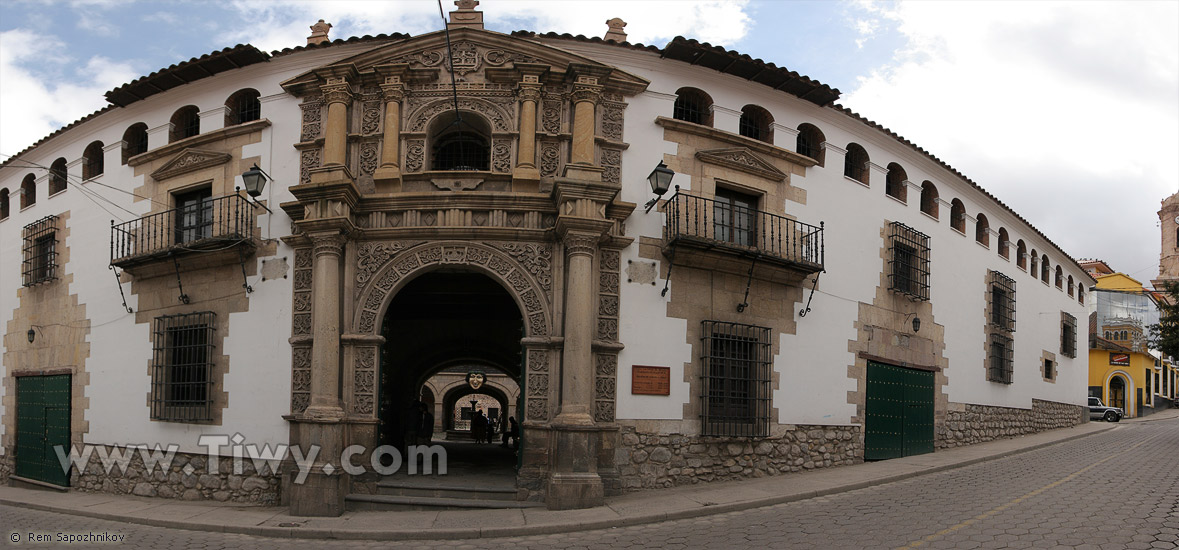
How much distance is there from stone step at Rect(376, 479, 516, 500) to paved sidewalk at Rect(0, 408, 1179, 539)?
40cm

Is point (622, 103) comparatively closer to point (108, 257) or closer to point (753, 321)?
point (753, 321)

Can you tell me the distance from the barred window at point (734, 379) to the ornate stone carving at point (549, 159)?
3.25 m

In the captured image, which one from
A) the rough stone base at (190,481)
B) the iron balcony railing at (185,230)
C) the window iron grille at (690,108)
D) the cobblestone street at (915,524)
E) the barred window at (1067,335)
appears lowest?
the rough stone base at (190,481)

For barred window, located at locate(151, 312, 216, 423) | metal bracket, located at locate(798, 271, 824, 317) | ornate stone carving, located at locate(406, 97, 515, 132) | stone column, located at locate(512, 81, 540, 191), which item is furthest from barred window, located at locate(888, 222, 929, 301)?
barred window, located at locate(151, 312, 216, 423)

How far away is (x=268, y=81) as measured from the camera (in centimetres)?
1308

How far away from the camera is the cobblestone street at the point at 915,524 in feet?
27.0

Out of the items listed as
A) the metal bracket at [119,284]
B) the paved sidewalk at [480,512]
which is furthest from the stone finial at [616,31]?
the metal bracket at [119,284]

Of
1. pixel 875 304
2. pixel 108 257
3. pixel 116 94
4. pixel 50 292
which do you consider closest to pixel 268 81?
pixel 116 94

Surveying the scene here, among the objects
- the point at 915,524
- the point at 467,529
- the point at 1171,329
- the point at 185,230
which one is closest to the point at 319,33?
the point at 185,230

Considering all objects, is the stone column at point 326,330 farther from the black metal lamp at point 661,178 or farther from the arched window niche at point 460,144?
the black metal lamp at point 661,178

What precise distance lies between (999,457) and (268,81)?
14.7 metres

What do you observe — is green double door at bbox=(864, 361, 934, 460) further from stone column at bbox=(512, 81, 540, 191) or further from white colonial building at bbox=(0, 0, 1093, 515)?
stone column at bbox=(512, 81, 540, 191)

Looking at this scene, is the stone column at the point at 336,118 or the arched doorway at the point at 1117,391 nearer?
the stone column at the point at 336,118

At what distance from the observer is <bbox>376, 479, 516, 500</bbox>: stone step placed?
11.2 meters
